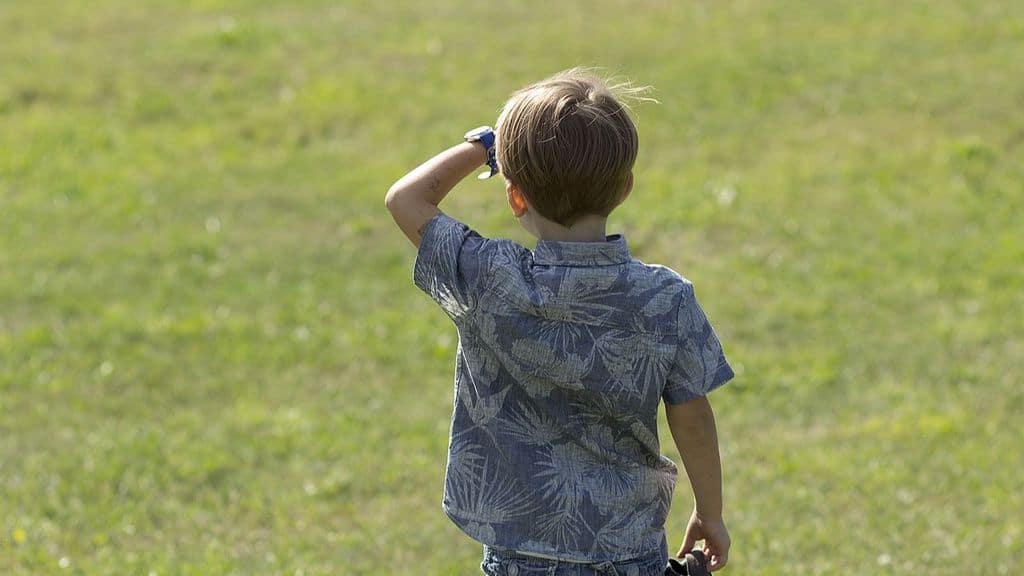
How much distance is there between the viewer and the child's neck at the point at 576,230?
275 cm

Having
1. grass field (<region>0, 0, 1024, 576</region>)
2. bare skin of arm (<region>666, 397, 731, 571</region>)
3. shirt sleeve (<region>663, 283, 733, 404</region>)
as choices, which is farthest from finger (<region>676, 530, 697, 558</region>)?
grass field (<region>0, 0, 1024, 576</region>)

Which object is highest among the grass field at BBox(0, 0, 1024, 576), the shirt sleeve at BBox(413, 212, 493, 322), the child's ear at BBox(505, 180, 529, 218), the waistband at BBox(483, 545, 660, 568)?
the child's ear at BBox(505, 180, 529, 218)

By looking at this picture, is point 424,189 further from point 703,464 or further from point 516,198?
point 703,464

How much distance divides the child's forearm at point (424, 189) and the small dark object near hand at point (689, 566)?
2.95 ft

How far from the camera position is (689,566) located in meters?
2.91

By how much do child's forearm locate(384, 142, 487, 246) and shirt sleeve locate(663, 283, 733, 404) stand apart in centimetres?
55

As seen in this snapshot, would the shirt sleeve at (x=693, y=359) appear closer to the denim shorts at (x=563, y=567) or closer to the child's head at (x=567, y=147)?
the child's head at (x=567, y=147)

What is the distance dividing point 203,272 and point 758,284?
3.64 m

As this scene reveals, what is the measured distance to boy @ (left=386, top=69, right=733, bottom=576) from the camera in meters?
2.69

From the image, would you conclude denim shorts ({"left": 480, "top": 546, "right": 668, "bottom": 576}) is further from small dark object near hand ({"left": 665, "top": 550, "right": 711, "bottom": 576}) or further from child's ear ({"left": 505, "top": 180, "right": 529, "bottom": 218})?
child's ear ({"left": 505, "top": 180, "right": 529, "bottom": 218})

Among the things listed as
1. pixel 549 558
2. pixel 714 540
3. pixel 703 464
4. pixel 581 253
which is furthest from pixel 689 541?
pixel 581 253

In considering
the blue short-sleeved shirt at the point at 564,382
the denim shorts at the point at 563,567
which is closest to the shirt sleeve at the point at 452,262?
the blue short-sleeved shirt at the point at 564,382

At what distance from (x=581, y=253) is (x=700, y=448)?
52 centimetres

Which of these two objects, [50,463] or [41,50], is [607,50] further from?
[50,463]
